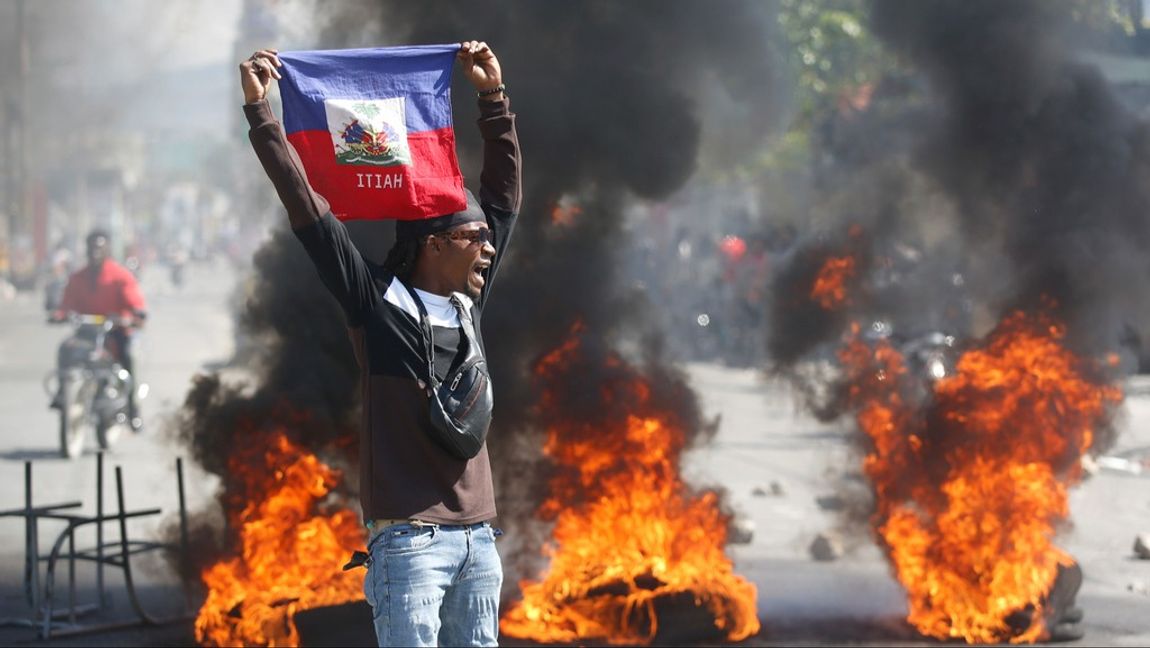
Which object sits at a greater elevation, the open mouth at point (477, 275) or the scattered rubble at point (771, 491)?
the open mouth at point (477, 275)

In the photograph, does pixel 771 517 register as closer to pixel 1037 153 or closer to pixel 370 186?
pixel 1037 153

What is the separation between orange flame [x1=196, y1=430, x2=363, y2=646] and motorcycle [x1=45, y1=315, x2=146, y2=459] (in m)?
6.77

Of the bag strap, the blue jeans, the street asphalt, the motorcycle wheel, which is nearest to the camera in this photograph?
the blue jeans

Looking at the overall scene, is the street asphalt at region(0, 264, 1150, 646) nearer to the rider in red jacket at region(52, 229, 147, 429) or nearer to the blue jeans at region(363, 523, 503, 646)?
the rider in red jacket at region(52, 229, 147, 429)

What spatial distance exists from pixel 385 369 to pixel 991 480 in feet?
12.5

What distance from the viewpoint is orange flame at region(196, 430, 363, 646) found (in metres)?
5.98

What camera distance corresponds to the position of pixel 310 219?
3424 millimetres

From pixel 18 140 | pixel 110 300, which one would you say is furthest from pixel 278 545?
pixel 18 140

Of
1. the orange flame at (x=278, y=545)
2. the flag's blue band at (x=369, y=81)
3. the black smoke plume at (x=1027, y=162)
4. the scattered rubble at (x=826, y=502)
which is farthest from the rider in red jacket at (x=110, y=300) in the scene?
the flag's blue band at (x=369, y=81)

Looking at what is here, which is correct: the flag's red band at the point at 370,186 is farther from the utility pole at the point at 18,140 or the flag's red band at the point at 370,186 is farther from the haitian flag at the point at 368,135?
the utility pole at the point at 18,140

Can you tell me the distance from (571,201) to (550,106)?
48 centimetres

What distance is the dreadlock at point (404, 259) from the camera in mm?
3633

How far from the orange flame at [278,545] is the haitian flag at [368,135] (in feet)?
8.15

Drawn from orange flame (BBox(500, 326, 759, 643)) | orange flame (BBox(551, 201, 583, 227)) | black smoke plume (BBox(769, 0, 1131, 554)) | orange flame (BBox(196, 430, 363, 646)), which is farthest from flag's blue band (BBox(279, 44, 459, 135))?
orange flame (BBox(551, 201, 583, 227))
